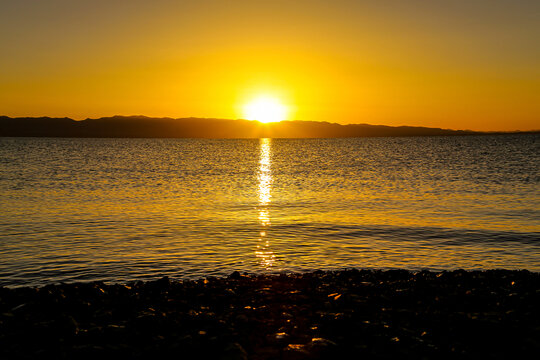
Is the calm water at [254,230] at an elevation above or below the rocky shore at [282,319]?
below

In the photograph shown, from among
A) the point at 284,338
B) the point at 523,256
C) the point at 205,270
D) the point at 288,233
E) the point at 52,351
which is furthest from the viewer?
the point at 288,233

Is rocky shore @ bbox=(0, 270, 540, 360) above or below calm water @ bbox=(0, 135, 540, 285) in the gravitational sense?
above

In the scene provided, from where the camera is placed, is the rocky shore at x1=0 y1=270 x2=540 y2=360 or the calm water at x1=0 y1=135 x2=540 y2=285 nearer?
the rocky shore at x1=0 y1=270 x2=540 y2=360

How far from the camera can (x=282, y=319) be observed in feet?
36.9

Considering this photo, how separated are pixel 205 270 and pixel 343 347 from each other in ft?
30.4

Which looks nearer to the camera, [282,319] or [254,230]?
[282,319]

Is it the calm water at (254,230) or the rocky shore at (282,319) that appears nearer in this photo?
the rocky shore at (282,319)

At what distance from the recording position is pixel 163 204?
3534 cm

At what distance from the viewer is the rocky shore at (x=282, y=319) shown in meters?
9.10

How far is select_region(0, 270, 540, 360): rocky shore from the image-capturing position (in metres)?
9.10

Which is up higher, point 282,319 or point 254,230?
point 282,319

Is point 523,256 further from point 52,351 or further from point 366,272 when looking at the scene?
point 52,351

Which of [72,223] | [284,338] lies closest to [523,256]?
[284,338]

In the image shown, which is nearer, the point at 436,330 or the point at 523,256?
the point at 436,330
